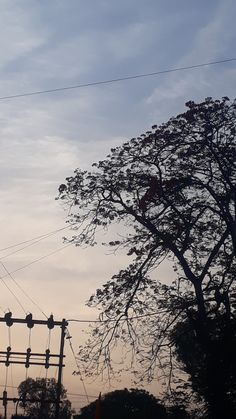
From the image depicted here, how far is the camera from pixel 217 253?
21.9 metres

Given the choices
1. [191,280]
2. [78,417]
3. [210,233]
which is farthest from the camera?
[78,417]

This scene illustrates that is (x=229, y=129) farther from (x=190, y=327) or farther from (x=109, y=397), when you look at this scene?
(x=109, y=397)

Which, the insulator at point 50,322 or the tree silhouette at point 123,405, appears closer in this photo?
the insulator at point 50,322

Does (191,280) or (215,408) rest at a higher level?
(191,280)

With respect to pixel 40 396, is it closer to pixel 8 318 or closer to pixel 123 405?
pixel 123 405

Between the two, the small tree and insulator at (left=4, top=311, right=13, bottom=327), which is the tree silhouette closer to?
the small tree

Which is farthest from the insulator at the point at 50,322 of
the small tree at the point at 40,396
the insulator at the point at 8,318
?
the small tree at the point at 40,396

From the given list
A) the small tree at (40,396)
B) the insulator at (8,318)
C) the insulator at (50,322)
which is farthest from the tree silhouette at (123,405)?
the insulator at (8,318)

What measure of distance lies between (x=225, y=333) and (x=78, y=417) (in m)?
38.5

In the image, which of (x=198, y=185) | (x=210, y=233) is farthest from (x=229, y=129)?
(x=210, y=233)

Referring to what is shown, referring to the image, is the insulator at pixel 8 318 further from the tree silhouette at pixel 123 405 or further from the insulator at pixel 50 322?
the tree silhouette at pixel 123 405

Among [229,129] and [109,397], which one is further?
[109,397]

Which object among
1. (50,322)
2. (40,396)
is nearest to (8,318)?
(50,322)

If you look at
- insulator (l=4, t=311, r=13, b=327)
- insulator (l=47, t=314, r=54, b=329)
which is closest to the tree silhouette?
insulator (l=47, t=314, r=54, b=329)
